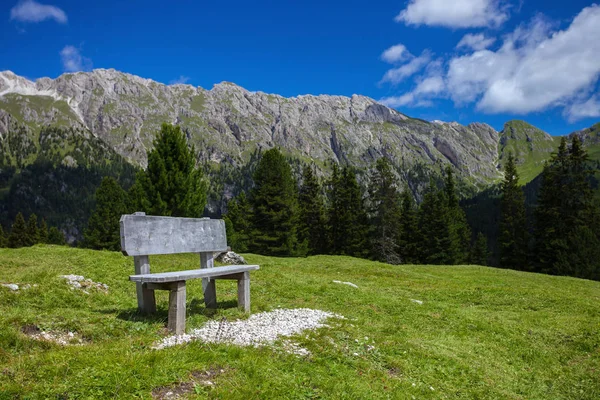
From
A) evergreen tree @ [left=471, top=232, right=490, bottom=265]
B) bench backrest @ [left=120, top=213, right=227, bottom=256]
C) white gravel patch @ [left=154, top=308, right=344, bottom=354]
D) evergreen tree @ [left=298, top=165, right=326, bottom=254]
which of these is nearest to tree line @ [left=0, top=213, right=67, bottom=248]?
evergreen tree @ [left=298, top=165, right=326, bottom=254]

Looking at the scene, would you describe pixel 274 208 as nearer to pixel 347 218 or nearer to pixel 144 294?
pixel 347 218

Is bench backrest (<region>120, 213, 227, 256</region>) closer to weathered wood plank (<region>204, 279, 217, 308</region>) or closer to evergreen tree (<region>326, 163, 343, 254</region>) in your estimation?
weathered wood plank (<region>204, 279, 217, 308</region>)

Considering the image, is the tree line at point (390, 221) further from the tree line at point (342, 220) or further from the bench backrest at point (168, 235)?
the bench backrest at point (168, 235)

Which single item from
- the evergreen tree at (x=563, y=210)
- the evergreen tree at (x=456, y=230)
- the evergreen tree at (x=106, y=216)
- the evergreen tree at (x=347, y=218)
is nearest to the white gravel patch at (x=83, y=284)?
the evergreen tree at (x=347, y=218)

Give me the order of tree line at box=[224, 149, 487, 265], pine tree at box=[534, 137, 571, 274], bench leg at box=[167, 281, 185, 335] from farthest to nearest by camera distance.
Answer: pine tree at box=[534, 137, 571, 274]
tree line at box=[224, 149, 487, 265]
bench leg at box=[167, 281, 185, 335]

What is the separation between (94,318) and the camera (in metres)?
8.12

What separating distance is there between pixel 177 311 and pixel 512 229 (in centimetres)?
7438

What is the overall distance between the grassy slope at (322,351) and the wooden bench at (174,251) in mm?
489

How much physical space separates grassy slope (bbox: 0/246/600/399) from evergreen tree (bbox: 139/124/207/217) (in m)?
17.4

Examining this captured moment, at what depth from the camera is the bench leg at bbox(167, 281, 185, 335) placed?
309 inches

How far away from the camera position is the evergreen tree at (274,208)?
56.0m

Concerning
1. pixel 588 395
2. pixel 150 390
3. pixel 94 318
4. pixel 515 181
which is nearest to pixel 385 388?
pixel 150 390

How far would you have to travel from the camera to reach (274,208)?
57656 millimetres

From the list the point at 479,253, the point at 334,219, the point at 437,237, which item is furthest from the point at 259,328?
the point at 479,253
